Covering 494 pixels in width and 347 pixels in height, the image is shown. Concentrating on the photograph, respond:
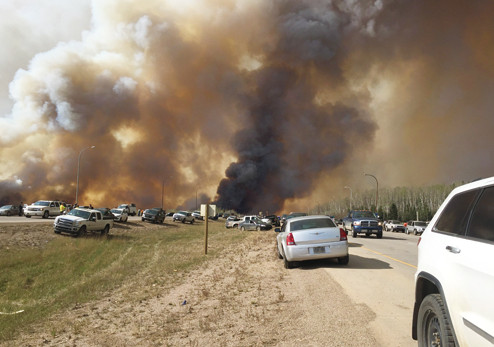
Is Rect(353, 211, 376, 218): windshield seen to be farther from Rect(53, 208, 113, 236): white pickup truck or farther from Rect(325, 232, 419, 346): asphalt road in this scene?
Rect(53, 208, 113, 236): white pickup truck

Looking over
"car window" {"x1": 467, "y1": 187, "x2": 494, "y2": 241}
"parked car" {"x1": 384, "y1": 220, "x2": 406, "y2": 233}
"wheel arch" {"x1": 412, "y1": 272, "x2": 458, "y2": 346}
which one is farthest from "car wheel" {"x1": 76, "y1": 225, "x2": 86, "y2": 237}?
"parked car" {"x1": 384, "y1": 220, "x2": 406, "y2": 233}

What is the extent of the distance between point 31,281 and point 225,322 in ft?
46.2

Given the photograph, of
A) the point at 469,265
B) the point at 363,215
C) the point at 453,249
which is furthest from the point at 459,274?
the point at 363,215

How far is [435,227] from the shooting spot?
4117 mm

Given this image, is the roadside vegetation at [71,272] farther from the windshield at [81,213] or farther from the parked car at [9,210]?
the parked car at [9,210]

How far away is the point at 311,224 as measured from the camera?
466 inches

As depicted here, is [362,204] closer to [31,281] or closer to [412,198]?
[412,198]

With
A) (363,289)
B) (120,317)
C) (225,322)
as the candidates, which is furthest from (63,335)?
(363,289)

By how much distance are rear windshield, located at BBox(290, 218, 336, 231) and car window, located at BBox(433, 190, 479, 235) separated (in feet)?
25.2

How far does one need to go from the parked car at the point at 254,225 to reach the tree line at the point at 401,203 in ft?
218

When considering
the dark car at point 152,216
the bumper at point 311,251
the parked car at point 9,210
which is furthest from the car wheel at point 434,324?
the parked car at point 9,210

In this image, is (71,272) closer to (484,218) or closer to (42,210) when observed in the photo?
(484,218)

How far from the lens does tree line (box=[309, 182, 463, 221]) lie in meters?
109

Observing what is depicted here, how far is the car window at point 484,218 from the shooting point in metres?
2.97
